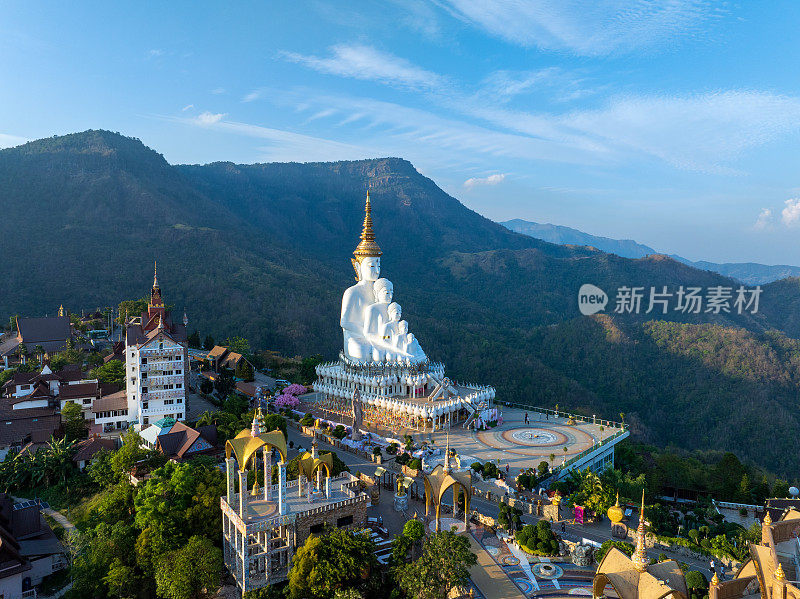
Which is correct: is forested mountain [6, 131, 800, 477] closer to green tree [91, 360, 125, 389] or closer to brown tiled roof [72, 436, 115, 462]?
green tree [91, 360, 125, 389]

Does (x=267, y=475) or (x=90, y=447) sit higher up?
(x=267, y=475)

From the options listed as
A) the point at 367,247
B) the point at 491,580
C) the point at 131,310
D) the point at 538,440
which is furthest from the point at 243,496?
the point at 131,310

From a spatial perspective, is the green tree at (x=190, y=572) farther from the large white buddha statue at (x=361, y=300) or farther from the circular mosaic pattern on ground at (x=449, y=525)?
the large white buddha statue at (x=361, y=300)

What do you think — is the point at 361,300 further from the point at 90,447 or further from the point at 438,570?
the point at 438,570

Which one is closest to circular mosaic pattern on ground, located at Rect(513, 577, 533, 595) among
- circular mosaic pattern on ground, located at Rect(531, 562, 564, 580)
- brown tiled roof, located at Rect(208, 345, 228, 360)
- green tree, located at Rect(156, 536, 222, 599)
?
circular mosaic pattern on ground, located at Rect(531, 562, 564, 580)

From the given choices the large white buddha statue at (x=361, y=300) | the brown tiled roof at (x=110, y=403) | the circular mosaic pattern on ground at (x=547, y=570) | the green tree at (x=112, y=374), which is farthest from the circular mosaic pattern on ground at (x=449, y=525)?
the green tree at (x=112, y=374)

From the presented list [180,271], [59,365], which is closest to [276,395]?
[59,365]
